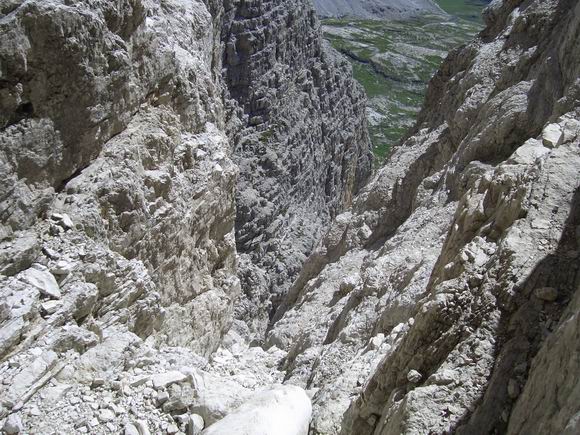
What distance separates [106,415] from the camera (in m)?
12.2

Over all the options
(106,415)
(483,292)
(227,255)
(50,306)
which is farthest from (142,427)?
(227,255)

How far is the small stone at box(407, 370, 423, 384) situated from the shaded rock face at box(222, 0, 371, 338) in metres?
34.3

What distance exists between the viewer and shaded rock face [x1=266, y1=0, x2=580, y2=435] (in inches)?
343

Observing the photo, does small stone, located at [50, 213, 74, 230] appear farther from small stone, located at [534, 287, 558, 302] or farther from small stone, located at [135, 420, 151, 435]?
small stone, located at [534, 287, 558, 302]

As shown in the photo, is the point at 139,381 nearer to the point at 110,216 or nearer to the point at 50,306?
the point at 50,306

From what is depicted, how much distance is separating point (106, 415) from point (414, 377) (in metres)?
6.45

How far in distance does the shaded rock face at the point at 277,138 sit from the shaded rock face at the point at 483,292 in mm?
21872

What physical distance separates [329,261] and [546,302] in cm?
2507

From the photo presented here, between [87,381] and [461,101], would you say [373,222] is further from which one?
[87,381]

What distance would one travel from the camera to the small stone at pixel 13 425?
11367 mm

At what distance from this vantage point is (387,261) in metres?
23.3

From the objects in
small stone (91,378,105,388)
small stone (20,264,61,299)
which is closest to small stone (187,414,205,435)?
small stone (91,378,105,388)

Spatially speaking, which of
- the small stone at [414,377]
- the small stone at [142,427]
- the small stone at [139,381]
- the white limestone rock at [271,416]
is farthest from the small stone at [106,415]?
the small stone at [414,377]

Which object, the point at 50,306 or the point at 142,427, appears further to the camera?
the point at 50,306
